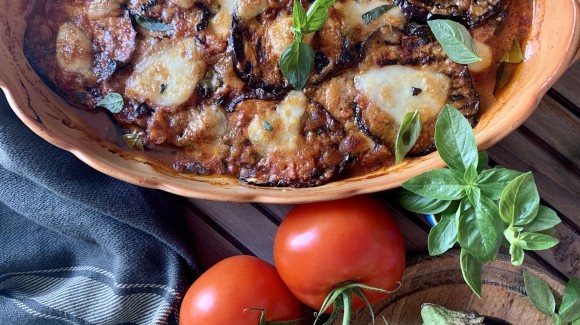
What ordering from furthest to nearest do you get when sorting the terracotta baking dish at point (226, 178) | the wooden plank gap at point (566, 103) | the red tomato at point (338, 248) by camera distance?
the wooden plank gap at point (566, 103) → the red tomato at point (338, 248) → the terracotta baking dish at point (226, 178)

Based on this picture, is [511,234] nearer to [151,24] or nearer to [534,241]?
[534,241]

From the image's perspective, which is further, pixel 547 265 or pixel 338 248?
pixel 547 265

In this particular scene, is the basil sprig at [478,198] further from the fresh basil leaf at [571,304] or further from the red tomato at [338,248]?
the fresh basil leaf at [571,304]

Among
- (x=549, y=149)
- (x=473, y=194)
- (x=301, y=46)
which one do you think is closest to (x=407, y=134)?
(x=473, y=194)

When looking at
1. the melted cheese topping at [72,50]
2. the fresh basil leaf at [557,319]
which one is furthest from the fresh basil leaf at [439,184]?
the melted cheese topping at [72,50]

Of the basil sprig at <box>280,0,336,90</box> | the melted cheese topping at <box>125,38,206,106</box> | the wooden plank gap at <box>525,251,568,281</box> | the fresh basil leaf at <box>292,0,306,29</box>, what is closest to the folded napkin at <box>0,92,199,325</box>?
the melted cheese topping at <box>125,38,206,106</box>

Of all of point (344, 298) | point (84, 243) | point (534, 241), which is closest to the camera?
point (534, 241)
